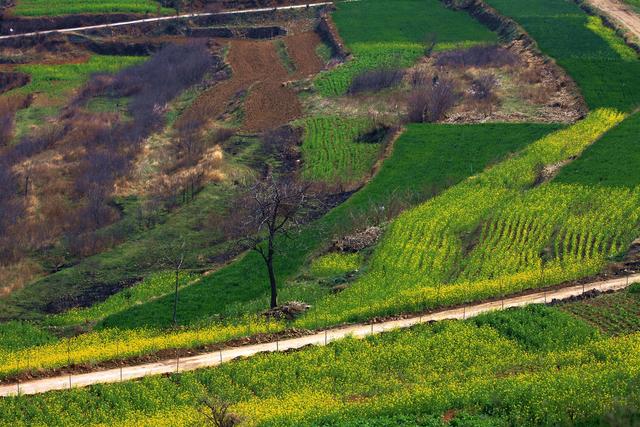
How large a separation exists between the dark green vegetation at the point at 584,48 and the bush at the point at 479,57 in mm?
3475

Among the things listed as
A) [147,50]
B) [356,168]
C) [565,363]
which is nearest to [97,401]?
[565,363]

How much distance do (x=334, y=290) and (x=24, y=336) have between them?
16.5 m

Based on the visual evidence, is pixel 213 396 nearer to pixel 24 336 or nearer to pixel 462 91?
pixel 24 336

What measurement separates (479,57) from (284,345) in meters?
56.4

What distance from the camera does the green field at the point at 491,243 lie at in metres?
54.8

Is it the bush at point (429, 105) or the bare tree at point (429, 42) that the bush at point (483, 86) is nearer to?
the bush at point (429, 105)

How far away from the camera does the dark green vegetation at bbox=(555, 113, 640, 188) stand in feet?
217

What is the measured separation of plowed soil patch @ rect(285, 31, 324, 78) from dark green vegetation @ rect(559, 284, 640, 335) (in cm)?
5536

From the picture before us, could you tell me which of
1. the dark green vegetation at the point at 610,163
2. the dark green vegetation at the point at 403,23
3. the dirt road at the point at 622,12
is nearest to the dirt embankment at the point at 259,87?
the dark green vegetation at the point at 403,23

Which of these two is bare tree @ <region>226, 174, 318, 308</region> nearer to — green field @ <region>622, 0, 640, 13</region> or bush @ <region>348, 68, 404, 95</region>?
bush @ <region>348, 68, 404, 95</region>

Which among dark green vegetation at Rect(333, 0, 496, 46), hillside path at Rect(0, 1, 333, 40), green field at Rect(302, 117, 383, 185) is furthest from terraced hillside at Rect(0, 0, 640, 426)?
hillside path at Rect(0, 1, 333, 40)

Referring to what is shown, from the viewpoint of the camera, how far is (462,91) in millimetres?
90875

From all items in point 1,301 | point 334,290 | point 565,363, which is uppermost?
point 565,363

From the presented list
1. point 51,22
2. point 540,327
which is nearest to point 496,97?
point 540,327
